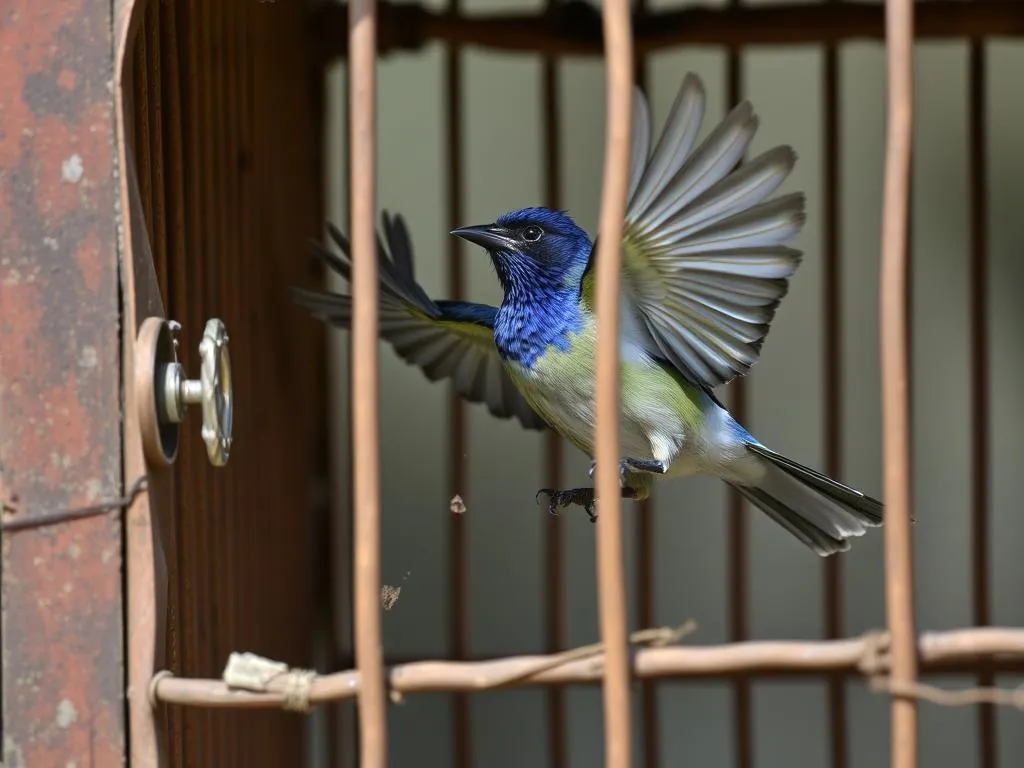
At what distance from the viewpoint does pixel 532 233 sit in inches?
111

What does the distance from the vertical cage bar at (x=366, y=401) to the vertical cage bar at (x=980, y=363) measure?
2154 millimetres

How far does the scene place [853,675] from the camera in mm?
3172

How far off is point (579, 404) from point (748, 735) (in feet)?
3.55

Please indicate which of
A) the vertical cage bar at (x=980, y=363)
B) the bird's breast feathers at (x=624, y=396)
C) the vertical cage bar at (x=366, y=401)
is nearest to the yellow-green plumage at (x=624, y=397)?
the bird's breast feathers at (x=624, y=396)

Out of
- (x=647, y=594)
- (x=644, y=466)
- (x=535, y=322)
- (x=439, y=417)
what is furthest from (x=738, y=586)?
(x=439, y=417)

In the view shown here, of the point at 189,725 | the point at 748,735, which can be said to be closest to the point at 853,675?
the point at 748,735

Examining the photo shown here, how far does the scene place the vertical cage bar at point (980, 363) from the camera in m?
A: 3.17

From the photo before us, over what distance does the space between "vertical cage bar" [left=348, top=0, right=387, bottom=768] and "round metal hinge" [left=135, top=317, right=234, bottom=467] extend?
0.24 m

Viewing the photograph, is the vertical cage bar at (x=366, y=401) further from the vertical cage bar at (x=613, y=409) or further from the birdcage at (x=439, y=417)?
the vertical cage bar at (x=613, y=409)

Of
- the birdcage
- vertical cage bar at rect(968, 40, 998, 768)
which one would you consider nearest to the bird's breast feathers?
the birdcage

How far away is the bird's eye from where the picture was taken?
2.83 m

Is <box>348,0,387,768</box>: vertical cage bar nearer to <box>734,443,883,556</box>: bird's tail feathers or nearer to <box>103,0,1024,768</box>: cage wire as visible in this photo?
<box>103,0,1024,768</box>: cage wire

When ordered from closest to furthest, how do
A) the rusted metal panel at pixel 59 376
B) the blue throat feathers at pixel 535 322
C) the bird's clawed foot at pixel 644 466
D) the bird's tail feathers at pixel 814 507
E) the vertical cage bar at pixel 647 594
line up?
the rusted metal panel at pixel 59 376
the bird's clawed foot at pixel 644 466
the blue throat feathers at pixel 535 322
the bird's tail feathers at pixel 814 507
the vertical cage bar at pixel 647 594

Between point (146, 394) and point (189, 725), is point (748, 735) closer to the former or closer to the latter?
point (189, 725)
